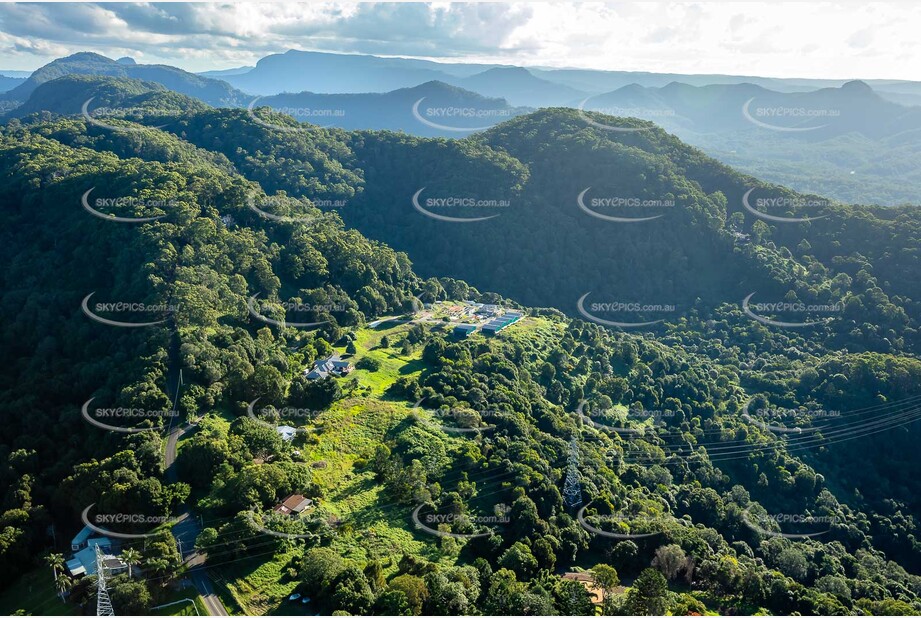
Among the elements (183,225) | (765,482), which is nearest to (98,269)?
(183,225)

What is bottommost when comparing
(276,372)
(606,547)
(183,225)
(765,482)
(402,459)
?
(765,482)

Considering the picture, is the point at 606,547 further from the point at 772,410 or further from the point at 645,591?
the point at 772,410

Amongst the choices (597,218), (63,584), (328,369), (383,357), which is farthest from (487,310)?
(63,584)

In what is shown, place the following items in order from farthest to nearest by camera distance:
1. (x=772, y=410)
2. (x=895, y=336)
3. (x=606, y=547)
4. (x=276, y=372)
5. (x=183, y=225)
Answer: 1. (x=895, y=336)
2. (x=772, y=410)
3. (x=183, y=225)
4. (x=276, y=372)
5. (x=606, y=547)

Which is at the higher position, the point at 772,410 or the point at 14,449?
the point at 14,449
